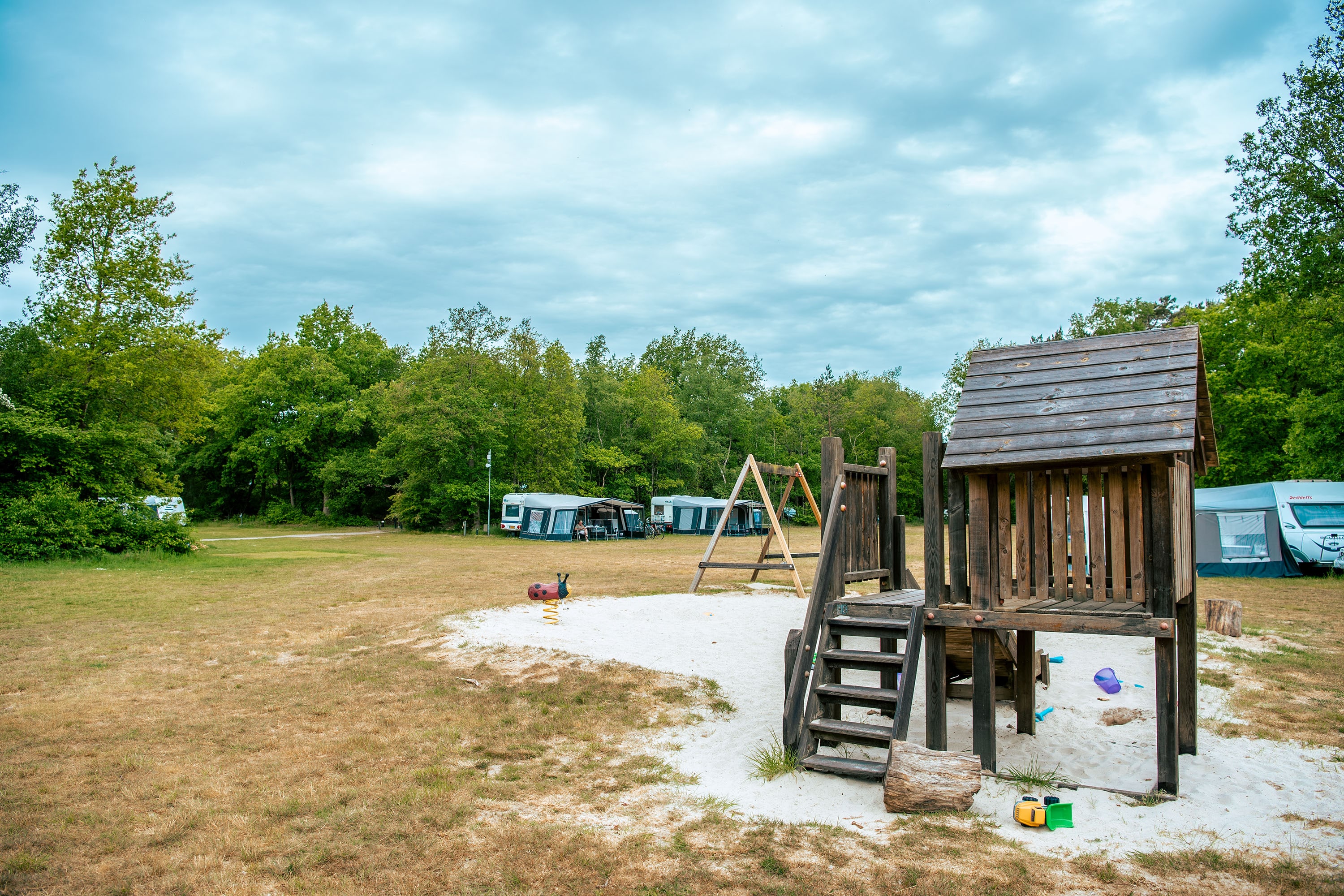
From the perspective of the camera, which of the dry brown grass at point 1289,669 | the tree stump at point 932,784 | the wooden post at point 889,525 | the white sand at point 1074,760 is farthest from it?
the wooden post at point 889,525

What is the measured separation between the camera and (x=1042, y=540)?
5301 mm

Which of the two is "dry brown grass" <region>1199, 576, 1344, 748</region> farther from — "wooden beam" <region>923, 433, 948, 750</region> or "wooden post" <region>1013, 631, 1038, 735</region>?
"wooden beam" <region>923, 433, 948, 750</region>

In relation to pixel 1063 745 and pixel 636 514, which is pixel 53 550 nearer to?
pixel 1063 745

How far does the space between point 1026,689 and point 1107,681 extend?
6.35ft

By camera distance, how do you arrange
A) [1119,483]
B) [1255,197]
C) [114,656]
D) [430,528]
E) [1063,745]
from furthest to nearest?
1. [430,528]
2. [1255,197]
3. [114,656]
4. [1063,745]
5. [1119,483]

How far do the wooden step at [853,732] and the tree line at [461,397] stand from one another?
19.9 meters

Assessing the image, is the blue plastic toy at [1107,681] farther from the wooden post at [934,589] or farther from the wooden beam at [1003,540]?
the wooden beam at [1003,540]

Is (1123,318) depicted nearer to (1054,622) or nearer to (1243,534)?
(1243,534)

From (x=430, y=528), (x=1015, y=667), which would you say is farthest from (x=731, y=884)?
(x=430, y=528)

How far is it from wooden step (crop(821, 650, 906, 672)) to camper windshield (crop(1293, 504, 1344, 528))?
17.8 m

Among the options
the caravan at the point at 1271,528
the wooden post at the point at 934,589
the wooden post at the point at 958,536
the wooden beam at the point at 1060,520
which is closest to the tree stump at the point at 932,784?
the wooden post at the point at 934,589

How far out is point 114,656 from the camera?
9.16 m

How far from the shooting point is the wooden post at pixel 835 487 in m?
6.28

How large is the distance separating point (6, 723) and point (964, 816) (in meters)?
7.43
